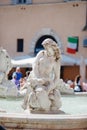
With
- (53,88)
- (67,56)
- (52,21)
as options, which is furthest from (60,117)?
(52,21)

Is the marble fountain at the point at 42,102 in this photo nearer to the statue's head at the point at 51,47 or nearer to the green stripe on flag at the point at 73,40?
the statue's head at the point at 51,47

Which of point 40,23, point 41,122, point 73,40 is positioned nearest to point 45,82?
point 41,122

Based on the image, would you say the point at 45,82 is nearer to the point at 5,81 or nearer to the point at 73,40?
the point at 5,81

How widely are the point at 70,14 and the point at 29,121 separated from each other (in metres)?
24.6

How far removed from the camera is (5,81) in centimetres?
1195

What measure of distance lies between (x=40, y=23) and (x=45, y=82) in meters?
24.3

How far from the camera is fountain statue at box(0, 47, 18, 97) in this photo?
38.2ft

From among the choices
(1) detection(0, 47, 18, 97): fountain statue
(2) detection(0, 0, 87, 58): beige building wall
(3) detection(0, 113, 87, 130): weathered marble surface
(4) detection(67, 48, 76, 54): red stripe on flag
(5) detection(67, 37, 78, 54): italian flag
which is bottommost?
(3) detection(0, 113, 87, 130): weathered marble surface

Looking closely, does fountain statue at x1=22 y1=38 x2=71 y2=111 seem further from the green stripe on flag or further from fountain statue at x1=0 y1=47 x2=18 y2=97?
the green stripe on flag

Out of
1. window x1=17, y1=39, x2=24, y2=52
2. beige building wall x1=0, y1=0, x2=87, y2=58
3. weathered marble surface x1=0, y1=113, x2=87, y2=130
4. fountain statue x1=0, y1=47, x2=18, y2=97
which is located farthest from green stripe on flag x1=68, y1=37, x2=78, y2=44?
weathered marble surface x1=0, y1=113, x2=87, y2=130

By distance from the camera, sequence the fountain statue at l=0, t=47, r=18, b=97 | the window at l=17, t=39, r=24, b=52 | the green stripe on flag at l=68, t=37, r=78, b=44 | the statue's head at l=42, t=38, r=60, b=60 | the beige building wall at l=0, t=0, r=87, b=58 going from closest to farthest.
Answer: the statue's head at l=42, t=38, r=60, b=60
the fountain statue at l=0, t=47, r=18, b=97
the green stripe on flag at l=68, t=37, r=78, b=44
the beige building wall at l=0, t=0, r=87, b=58
the window at l=17, t=39, r=24, b=52

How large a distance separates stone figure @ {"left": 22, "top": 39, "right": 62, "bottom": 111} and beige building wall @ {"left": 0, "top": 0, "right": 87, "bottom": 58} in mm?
22218

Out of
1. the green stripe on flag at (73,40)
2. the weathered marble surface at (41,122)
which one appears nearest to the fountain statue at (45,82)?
the weathered marble surface at (41,122)

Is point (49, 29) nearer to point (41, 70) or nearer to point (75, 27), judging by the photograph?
point (75, 27)
